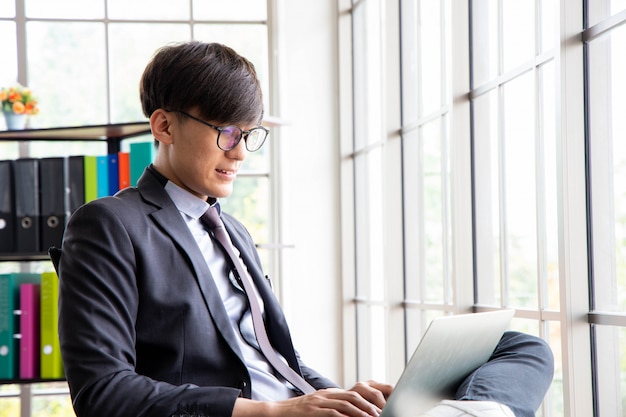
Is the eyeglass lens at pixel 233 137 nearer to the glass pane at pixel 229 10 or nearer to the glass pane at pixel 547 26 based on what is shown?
the glass pane at pixel 547 26

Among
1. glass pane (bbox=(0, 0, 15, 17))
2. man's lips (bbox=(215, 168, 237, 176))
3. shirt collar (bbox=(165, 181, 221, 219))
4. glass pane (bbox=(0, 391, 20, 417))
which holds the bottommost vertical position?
glass pane (bbox=(0, 391, 20, 417))

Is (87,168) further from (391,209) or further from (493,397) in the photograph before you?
(493,397)

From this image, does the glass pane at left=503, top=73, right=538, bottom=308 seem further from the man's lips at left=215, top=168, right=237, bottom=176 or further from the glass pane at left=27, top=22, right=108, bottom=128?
the glass pane at left=27, top=22, right=108, bottom=128

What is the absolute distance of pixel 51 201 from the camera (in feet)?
11.6

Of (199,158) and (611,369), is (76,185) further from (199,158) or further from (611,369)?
(611,369)

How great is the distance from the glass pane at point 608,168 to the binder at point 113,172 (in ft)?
6.32

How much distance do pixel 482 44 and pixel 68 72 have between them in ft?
7.86

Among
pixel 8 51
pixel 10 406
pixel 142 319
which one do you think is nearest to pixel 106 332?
pixel 142 319

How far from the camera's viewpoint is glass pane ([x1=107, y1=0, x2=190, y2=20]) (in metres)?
4.75

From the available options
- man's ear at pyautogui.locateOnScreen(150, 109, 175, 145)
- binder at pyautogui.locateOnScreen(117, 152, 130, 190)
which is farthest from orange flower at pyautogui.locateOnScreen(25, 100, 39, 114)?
man's ear at pyautogui.locateOnScreen(150, 109, 175, 145)

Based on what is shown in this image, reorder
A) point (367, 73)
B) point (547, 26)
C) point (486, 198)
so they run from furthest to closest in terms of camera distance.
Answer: point (367, 73) < point (486, 198) < point (547, 26)

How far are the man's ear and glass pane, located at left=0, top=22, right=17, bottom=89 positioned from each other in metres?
3.19

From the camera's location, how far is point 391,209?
396 centimetres

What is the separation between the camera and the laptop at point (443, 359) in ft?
4.26
